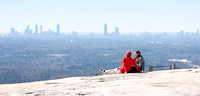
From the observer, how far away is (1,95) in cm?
1352

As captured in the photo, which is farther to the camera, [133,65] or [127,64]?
[133,65]

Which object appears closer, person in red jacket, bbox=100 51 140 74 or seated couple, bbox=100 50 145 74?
person in red jacket, bbox=100 51 140 74

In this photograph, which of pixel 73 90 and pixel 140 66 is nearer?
pixel 73 90

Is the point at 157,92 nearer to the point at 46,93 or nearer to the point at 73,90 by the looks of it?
the point at 73,90

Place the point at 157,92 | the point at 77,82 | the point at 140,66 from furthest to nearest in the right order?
the point at 140,66 → the point at 77,82 → the point at 157,92

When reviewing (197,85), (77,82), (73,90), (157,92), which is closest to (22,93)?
(73,90)

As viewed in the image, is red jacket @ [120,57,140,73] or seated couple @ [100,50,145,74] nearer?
red jacket @ [120,57,140,73]

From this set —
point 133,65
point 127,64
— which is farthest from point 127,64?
point 133,65

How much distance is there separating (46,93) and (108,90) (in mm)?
2931

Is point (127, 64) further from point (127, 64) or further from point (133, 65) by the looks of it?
point (133, 65)

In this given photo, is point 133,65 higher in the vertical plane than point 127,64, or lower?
lower

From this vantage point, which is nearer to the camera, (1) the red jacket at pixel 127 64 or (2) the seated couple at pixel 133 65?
(1) the red jacket at pixel 127 64

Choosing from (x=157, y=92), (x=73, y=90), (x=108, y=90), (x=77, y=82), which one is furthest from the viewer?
(x=77, y=82)

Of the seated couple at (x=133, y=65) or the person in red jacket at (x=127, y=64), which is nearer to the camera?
the person in red jacket at (x=127, y=64)
